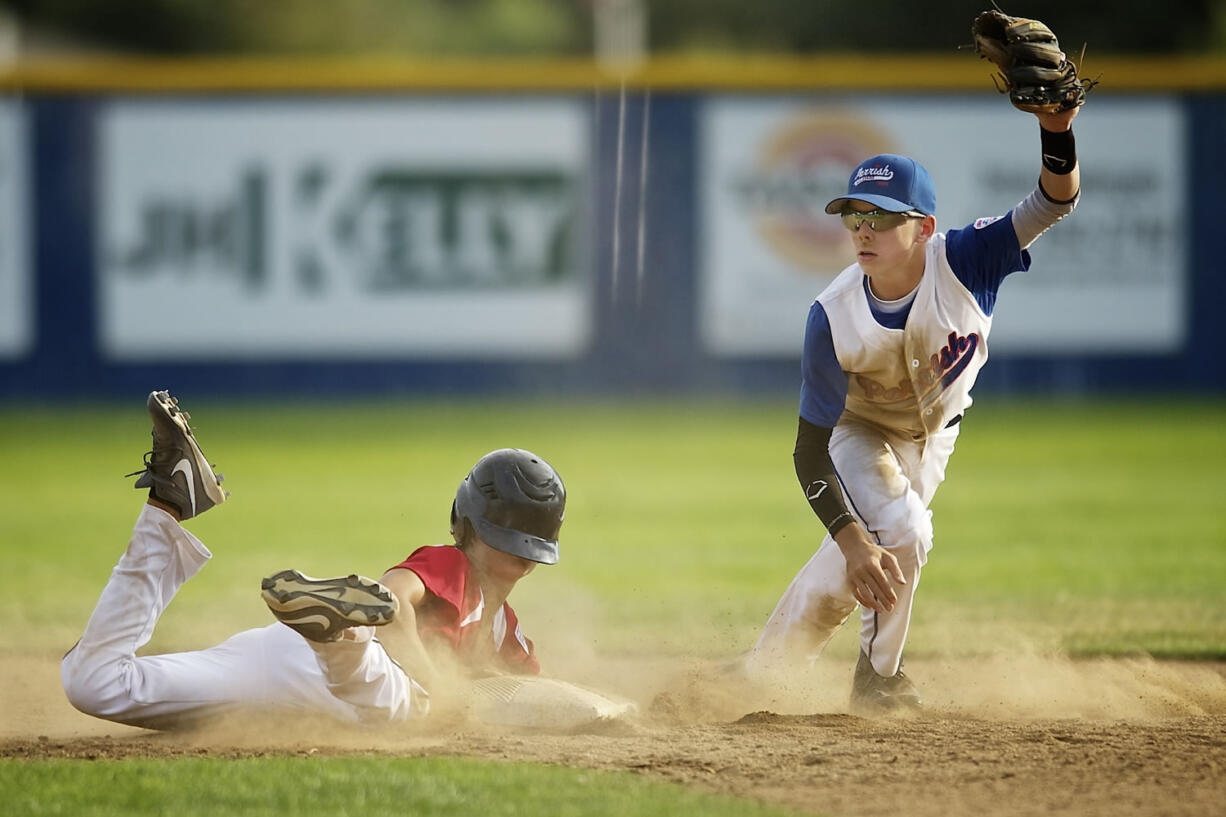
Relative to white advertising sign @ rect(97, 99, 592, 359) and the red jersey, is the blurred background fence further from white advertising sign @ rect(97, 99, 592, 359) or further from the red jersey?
the red jersey

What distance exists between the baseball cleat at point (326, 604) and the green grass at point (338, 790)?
418 millimetres

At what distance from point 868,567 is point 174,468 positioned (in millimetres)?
2172

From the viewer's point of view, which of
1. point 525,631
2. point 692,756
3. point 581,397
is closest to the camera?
point 692,756

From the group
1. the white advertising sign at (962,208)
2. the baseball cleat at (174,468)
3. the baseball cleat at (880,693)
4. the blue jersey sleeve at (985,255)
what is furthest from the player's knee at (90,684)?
the white advertising sign at (962,208)

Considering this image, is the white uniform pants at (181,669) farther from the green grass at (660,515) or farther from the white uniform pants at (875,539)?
the green grass at (660,515)

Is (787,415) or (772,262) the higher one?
(772,262)

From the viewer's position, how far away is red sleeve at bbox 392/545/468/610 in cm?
475

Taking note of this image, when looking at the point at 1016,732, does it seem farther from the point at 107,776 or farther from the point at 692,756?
the point at 107,776

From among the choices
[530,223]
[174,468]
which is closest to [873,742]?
[174,468]

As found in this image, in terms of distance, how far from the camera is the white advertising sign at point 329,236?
18219 millimetres

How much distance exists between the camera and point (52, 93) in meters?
18.6

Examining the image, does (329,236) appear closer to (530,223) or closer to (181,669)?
(530,223)

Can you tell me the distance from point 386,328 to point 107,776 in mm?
14310

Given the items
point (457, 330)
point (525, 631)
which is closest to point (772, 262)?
point (457, 330)
